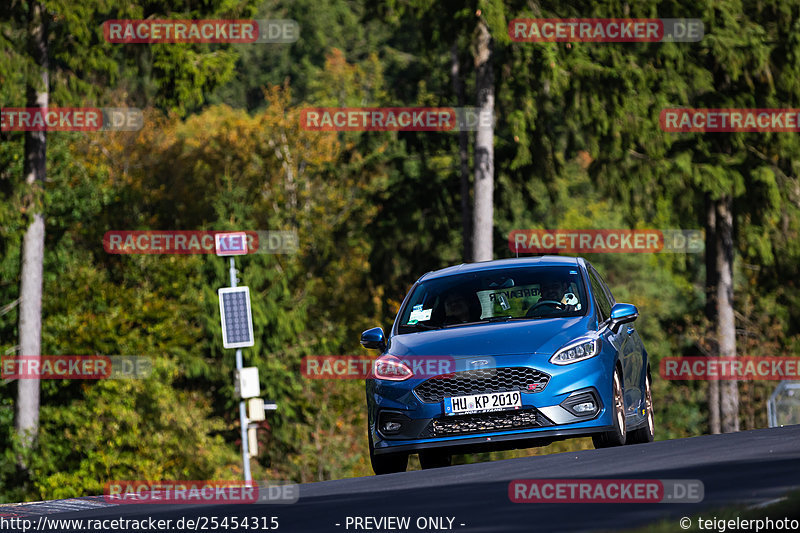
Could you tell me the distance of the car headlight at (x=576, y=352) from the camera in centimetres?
1162

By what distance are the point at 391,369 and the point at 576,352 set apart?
1.50 metres

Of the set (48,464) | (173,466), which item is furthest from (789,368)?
(48,464)

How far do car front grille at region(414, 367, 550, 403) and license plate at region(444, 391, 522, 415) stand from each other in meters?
0.03

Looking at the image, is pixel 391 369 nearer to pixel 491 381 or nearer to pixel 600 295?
pixel 491 381

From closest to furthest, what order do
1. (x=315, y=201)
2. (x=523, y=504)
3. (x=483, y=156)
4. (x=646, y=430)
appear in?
1. (x=523, y=504)
2. (x=646, y=430)
3. (x=483, y=156)
4. (x=315, y=201)

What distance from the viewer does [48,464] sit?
106ft

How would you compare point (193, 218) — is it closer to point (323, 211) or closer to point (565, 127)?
point (323, 211)

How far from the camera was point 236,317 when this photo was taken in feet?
94.7

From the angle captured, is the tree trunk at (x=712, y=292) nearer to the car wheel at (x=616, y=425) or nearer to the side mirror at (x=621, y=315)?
the side mirror at (x=621, y=315)

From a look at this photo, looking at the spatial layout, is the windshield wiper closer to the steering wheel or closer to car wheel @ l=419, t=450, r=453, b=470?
the steering wheel

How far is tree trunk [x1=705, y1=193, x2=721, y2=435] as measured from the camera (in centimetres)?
3797

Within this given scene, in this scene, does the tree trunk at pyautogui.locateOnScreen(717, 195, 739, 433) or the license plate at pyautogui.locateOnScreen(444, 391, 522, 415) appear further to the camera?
the tree trunk at pyautogui.locateOnScreen(717, 195, 739, 433)

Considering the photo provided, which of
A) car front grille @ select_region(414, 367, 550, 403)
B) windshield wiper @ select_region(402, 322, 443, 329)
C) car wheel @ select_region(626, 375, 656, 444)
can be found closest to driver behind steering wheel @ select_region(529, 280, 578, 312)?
windshield wiper @ select_region(402, 322, 443, 329)

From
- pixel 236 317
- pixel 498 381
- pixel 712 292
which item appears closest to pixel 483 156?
pixel 236 317
